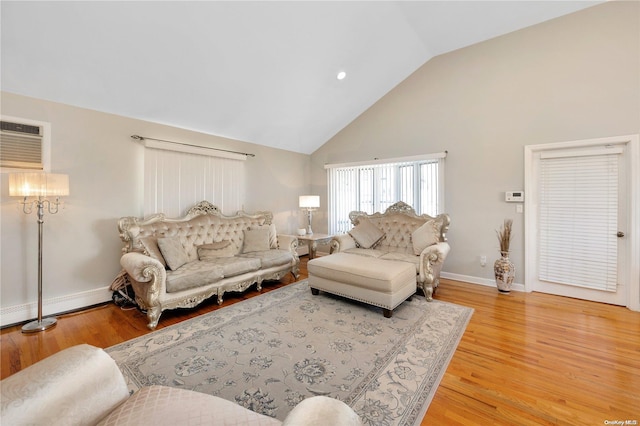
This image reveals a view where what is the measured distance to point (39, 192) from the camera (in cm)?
254

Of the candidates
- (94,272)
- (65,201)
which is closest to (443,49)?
(65,201)

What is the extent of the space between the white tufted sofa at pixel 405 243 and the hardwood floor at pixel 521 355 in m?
0.44

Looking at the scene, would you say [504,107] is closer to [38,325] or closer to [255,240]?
[255,240]

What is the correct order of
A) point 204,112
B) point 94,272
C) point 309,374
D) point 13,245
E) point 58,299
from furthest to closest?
point 204,112 < point 94,272 < point 58,299 < point 13,245 < point 309,374

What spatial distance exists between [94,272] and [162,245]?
3.17ft

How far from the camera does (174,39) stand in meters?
2.74

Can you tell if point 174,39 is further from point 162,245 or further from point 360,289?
point 360,289

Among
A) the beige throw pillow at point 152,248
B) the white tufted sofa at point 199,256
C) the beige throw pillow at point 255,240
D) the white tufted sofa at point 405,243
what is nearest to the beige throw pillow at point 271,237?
the white tufted sofa at point 199,256

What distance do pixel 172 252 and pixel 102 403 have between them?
236 centimetres

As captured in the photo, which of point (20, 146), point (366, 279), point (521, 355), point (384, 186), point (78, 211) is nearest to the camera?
point (521, 355)

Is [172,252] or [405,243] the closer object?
[172,252]

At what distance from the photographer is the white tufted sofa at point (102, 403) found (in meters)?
0.81

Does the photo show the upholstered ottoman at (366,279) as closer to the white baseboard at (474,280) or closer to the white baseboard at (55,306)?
the white baseboard at (474,280)

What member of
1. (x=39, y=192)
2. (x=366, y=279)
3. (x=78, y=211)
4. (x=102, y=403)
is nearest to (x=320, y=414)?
(x=102, y=403)
